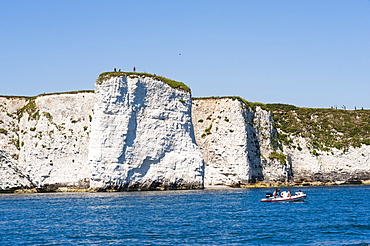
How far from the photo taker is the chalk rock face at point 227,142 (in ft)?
245

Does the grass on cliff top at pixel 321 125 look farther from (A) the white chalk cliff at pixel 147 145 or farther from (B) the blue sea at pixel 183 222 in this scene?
(B) the blue sea at pixel 183 222

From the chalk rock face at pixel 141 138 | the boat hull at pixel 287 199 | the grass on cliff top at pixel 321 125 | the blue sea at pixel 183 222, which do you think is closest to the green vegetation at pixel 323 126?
the grass on cliff top at pixel 321 125

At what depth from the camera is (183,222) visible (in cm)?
3462

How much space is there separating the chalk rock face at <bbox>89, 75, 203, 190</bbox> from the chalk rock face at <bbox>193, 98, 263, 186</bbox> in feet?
27.2

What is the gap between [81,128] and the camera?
223 ft

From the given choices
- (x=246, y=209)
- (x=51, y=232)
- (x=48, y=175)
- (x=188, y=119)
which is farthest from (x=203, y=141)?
(x=51, y=232)

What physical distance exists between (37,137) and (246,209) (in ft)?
117

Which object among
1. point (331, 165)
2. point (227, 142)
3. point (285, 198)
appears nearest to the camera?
point (285, 198)

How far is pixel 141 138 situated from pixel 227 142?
16656 mm

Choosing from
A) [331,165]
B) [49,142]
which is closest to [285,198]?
[49,142]

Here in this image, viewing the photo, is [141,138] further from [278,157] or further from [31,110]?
[278,157]

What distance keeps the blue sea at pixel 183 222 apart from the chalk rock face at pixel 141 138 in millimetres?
10902

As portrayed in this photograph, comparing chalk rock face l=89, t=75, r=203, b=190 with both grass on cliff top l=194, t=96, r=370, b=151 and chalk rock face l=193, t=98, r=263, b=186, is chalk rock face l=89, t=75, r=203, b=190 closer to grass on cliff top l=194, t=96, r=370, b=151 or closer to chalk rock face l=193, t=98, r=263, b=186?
chalk rock face l=193, t=98, r=263, b=186

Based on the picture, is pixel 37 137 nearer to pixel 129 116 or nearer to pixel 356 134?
pixel 129 116
